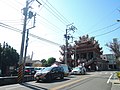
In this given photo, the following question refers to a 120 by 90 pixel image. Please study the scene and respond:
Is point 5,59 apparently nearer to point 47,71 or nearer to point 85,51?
point 47,71

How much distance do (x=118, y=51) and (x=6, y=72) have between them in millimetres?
23693

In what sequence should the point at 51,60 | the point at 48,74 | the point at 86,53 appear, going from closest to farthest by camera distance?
the point at 48,74 → the point at 86,53 → the point at 51,60

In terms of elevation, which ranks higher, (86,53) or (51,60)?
(86,53)

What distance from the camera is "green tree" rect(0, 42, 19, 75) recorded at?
4134cm

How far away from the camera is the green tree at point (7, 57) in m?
41.3

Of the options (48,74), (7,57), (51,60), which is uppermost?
(51,60)

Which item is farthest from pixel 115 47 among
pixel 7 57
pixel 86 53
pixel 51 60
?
pixel 51 60

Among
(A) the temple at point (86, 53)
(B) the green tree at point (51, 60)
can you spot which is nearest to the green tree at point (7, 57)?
(A) the temple at point (86, 53)

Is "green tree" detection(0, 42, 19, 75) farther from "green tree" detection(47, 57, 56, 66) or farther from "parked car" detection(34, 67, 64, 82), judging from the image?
"green tree" detection(47, 57, 56, 66)

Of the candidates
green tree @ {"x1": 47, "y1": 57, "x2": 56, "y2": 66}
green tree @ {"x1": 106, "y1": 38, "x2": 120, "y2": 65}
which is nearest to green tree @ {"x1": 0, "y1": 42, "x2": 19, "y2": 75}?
green tree @ {"x1": 106, "y1": 38, "x2": 120, "y2": 65}

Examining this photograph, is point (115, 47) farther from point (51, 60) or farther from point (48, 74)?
point (51, 60)

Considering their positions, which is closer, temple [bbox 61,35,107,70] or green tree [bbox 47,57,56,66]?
temple [bbox 61,35,107,70]

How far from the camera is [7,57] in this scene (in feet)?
139

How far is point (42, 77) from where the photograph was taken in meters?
19.8
